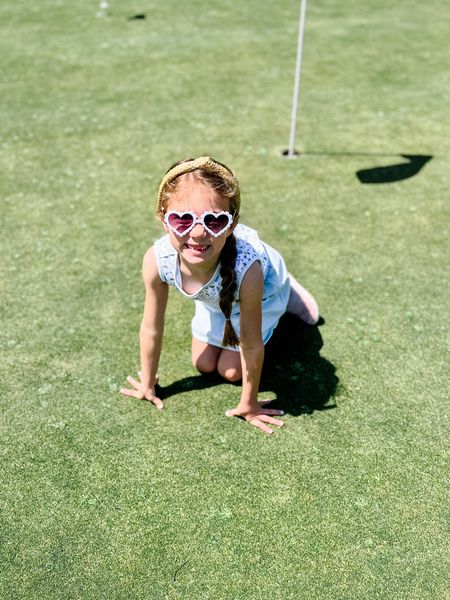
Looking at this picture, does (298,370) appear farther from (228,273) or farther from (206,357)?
(228,273)

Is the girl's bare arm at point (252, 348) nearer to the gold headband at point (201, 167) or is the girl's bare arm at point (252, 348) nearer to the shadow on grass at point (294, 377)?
the shadow on grass at point (294, 377)

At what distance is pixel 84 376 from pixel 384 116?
6386 millimetres

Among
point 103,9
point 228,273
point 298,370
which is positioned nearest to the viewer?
point 228,273

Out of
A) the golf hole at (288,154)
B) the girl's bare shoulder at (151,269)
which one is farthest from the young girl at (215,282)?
the golf hole at (288,154)

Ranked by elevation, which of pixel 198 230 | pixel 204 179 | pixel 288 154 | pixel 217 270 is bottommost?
pixel 288 154

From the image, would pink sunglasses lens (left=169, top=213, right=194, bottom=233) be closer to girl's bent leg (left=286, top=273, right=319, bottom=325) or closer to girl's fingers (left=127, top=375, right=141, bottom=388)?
girl's fingers (left=127, top=375, right=141, bottom=388)

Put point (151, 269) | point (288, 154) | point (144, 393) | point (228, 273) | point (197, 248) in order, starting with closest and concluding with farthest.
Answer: point (197, 248), point (228, 273), point (151, 269), point (144, 393), point (288, 154)

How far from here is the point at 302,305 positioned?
532 cm

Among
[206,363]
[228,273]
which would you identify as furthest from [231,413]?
[228,273]

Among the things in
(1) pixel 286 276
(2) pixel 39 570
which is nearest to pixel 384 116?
(1) pixel 286 276

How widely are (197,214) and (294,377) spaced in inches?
78.2

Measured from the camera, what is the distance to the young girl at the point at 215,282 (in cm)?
356

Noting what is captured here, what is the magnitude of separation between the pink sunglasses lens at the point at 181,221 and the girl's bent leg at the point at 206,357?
64.2 inches

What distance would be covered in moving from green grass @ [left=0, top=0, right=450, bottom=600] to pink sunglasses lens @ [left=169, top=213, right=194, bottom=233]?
1680 mm
